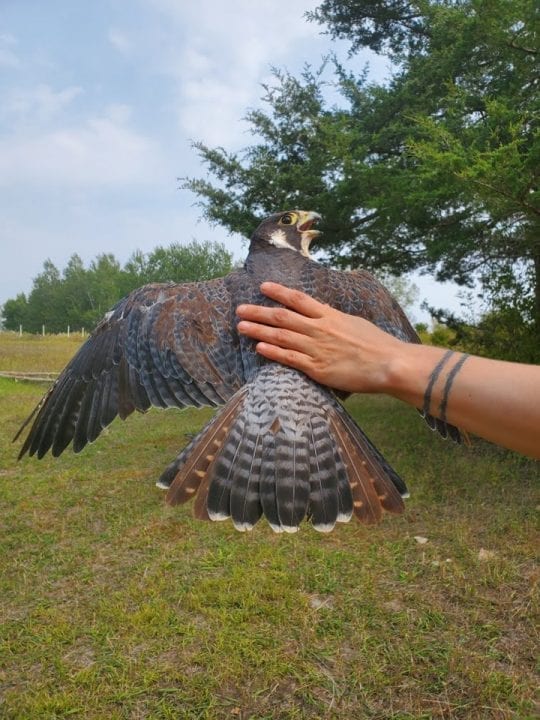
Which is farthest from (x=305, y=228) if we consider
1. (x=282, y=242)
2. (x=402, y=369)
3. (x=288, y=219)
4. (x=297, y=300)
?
(x=402, y=369)

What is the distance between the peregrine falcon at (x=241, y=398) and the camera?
2010 mm

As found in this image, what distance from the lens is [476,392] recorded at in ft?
5.30

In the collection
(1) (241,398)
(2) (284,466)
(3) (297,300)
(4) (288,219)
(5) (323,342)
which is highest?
(4) (288,219)

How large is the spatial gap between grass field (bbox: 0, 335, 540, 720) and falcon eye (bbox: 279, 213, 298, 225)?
2.73 metres

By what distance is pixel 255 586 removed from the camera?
14.8ft

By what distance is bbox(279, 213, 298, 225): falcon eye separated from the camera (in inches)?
108

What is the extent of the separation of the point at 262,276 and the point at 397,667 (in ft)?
8.88

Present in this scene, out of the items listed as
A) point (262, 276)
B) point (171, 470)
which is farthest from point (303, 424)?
point (262, 276)

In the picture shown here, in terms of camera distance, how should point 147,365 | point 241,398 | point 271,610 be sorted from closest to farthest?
point 241,398
point 147,365
point 271,610

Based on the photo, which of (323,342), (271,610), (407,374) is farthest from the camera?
(271,610)

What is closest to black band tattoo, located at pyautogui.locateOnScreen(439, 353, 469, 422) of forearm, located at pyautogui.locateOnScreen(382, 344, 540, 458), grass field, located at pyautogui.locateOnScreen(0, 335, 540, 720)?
forearm, located at pyautogui.locateOnScreen(382, 344, 540, 458)

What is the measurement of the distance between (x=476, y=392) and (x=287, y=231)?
1.42 m

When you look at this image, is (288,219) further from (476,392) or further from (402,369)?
(476,392)

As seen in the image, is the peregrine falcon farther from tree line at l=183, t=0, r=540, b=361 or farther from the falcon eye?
tree line at l=183, t=0, r=540, b=361
